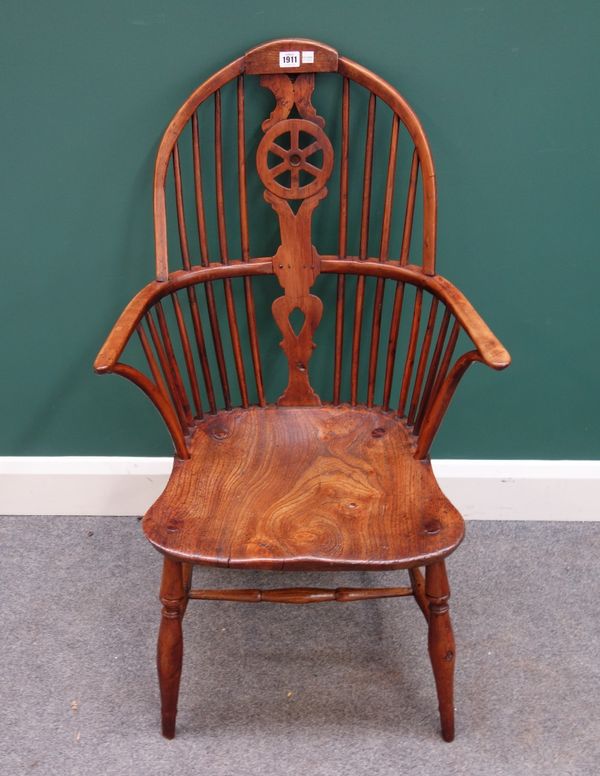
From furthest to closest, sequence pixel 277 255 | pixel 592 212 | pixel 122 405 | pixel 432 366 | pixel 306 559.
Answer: pixel 122 405
pixel 592 212
pixel 277 255
pixel 432 366
pixel 306 559

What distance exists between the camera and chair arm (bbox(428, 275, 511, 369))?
1175mm

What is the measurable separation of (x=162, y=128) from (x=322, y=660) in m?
1.12

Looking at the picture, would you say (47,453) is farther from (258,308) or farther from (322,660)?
(322,660)

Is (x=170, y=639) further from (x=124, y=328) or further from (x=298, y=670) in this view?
(x=124, y=328)

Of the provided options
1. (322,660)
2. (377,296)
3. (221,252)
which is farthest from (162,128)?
(322,660)

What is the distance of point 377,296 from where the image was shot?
158 centimetres

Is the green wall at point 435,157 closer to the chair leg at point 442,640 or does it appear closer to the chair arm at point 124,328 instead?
the chair arm at point 124,328

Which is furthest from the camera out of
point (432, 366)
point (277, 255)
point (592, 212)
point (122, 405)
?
point (122, 405)

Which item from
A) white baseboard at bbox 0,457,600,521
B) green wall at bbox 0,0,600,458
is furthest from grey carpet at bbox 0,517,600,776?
green wall at bbox 0,0,600,458

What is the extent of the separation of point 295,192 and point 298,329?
369 mm

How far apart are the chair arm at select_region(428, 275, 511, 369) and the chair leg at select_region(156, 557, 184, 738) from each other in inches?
23.2

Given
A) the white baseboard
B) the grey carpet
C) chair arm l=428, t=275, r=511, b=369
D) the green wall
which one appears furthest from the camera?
the white baseboard

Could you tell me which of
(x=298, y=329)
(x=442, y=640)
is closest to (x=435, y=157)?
(x=298, y=329)

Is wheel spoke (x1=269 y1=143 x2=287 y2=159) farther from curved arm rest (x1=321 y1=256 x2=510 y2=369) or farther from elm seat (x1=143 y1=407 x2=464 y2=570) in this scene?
elm seat (x1=143 y1=407 x2=464 y2=570)
